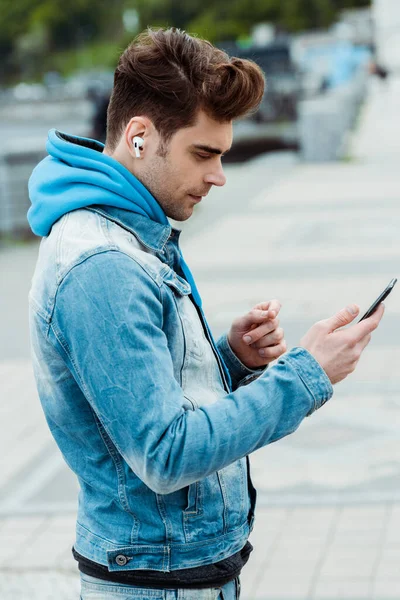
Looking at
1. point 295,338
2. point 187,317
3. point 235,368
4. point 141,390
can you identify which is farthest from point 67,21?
point 141,390

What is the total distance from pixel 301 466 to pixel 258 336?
3.12m

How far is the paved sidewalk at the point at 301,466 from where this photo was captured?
4.20 meters

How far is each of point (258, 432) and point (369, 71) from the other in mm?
37565

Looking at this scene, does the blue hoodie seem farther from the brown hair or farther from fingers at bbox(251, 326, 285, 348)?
fingers at bbox(251, 326, 285, 348)

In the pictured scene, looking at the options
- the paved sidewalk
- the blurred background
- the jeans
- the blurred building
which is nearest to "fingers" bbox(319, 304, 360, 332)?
the jeans

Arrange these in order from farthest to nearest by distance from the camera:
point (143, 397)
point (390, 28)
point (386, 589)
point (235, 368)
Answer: point (390, 28)
point (386, 589)
point (235, 368)
point (143, 397)

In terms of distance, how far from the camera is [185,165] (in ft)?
6.43

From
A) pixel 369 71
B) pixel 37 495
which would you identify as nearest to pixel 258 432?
pixel 37 495

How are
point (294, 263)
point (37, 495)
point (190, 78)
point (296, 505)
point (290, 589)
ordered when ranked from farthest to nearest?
point (294, 263), point (37, 495), point (296, 505), point (290, 589), point (190, 78)

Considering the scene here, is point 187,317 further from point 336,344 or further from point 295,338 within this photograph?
point 295,338

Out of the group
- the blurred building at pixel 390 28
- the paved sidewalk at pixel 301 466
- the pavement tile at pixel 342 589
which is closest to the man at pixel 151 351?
the pavement tile at pixel 342 589

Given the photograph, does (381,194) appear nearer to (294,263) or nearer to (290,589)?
(294,263)

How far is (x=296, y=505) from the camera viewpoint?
480cm

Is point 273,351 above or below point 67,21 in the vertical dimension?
above
